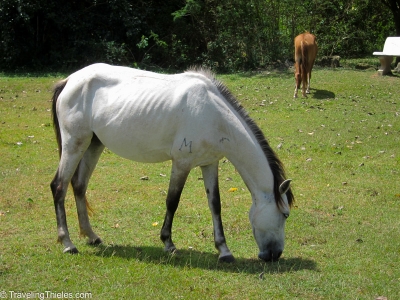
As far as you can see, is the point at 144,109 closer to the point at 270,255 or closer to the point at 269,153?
the point at 269,153

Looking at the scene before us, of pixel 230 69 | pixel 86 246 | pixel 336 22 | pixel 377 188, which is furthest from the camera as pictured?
pixel 336 22

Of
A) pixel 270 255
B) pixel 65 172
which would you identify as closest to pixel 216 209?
pixel 270 255

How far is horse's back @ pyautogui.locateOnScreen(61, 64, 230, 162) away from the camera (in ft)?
18.0

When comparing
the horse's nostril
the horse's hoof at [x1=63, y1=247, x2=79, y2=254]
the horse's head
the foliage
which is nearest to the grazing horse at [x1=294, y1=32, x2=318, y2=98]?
the foliage

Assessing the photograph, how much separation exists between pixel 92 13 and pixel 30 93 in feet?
22.3

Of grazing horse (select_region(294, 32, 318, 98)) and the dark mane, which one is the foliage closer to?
grazing horse (select_region(294, 32, 318, 98))

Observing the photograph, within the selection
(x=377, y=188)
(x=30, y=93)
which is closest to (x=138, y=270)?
(x=377, y=188)

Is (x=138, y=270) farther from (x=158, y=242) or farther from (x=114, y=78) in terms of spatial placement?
(x=114, y=78)

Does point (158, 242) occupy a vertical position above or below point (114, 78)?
below

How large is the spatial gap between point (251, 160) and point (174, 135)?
82cm

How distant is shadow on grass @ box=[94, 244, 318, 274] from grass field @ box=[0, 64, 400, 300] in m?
0.01

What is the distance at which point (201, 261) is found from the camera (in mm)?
5488

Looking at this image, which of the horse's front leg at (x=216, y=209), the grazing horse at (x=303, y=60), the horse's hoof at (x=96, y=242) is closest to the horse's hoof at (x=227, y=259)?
the horse's front leg at (x=216, y=209)

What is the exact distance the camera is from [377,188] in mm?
8117
